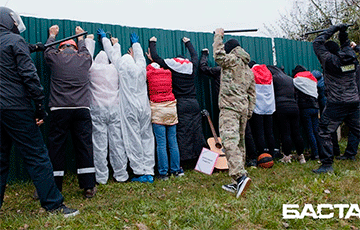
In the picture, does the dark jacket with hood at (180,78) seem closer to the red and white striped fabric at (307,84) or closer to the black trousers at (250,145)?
the black trousers at (250,145)

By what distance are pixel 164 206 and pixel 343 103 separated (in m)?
3.38

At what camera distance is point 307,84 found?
6.87 meters

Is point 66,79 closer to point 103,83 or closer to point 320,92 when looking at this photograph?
point 103,83

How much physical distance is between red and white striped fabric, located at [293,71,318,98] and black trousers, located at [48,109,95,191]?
14.5 feet

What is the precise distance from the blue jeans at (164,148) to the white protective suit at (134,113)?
116 mm

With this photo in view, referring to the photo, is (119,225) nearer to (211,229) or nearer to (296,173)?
(211,229)

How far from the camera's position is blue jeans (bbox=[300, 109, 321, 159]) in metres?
6.89

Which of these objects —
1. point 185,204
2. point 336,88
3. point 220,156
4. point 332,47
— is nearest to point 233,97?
point 185,204

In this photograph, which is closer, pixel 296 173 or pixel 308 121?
pixel 296 173

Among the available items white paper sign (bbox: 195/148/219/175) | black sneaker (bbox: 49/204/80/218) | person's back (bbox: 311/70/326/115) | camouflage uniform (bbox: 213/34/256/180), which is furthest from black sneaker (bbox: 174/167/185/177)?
person's back (bbox: 311/70/326/115)

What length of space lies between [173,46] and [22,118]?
363cm

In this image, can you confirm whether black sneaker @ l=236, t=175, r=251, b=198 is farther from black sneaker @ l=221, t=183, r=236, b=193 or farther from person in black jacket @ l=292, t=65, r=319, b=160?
person in black jacket @ l=292, t=65, r=319, b=160

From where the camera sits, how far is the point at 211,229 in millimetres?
2984

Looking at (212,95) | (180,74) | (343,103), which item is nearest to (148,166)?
(180,74)
